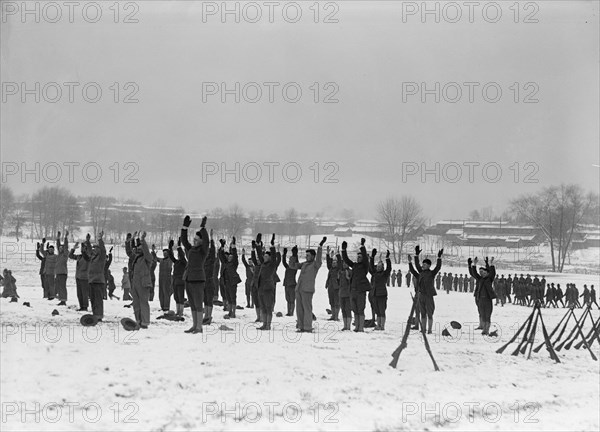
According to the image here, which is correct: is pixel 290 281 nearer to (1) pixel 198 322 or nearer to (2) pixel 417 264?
(2) pixel 417 264

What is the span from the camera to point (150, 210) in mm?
136000

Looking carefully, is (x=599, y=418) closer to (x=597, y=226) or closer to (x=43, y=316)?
(x=43, y=316)

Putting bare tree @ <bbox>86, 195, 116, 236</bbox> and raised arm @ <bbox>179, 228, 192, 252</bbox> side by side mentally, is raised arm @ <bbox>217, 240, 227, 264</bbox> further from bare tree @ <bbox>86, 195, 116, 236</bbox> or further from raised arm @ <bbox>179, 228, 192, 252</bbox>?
bare tree @ <bbox>86, 195, 116, 236</bbox>

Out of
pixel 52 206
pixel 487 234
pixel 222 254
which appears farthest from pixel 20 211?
pixel 222 254

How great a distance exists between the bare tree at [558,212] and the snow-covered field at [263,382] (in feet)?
234

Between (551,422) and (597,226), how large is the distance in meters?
108

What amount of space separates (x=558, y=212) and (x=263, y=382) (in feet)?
281

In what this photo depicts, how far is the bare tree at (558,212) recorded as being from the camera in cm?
8119

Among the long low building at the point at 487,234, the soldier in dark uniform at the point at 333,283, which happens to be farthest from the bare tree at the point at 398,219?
the soldier in dark uniform at the point at 333,283

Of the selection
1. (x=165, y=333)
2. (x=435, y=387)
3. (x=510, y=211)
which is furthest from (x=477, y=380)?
(x=510, y=211)

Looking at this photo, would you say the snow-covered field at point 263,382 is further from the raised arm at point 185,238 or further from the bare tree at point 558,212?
the bare tree at point 558,212

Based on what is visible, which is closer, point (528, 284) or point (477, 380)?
point (477, 380)

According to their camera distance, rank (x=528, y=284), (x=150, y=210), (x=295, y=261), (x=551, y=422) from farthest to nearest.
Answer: (x=150, y=210) < (x=528, y=284) < (x=295, y=261) < (x=551, y=422)

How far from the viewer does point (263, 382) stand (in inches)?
344
